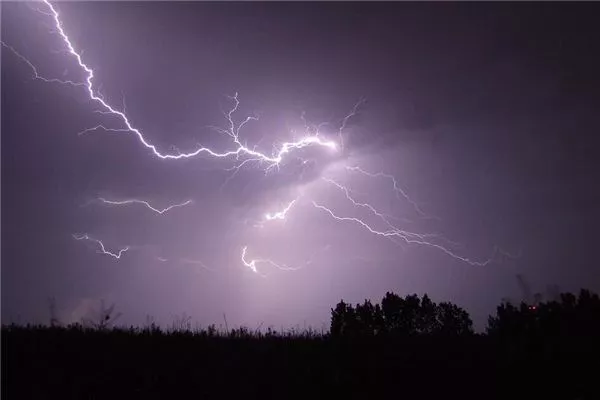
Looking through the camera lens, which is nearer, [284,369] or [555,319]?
[284,369]

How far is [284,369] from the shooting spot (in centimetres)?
636

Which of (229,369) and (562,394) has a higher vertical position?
(229,369)

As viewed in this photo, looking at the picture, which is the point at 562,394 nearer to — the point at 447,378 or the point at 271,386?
the point at 447,378

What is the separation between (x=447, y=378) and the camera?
6.25 m

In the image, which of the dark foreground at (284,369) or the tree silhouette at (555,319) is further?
the tree silhouette at (555,319)

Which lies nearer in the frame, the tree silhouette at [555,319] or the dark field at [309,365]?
the dark field at [309,365]

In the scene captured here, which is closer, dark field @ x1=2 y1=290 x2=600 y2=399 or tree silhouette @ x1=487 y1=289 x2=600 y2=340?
dark field @ x1=2 y1=290 x2=600 y2=399

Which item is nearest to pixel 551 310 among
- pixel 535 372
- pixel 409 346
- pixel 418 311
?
pixel 535 372

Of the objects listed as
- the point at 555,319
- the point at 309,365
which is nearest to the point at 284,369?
the point at 309,365

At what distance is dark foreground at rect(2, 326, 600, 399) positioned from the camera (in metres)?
5.88

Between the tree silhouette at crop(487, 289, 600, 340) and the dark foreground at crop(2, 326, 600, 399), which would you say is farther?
the tree silhouette at crop(487, 289, 600, 340)

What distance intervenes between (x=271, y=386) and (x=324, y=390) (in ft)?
2.36

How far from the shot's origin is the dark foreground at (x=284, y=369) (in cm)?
588

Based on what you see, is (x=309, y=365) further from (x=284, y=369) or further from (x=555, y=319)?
(x=555, y=319)
